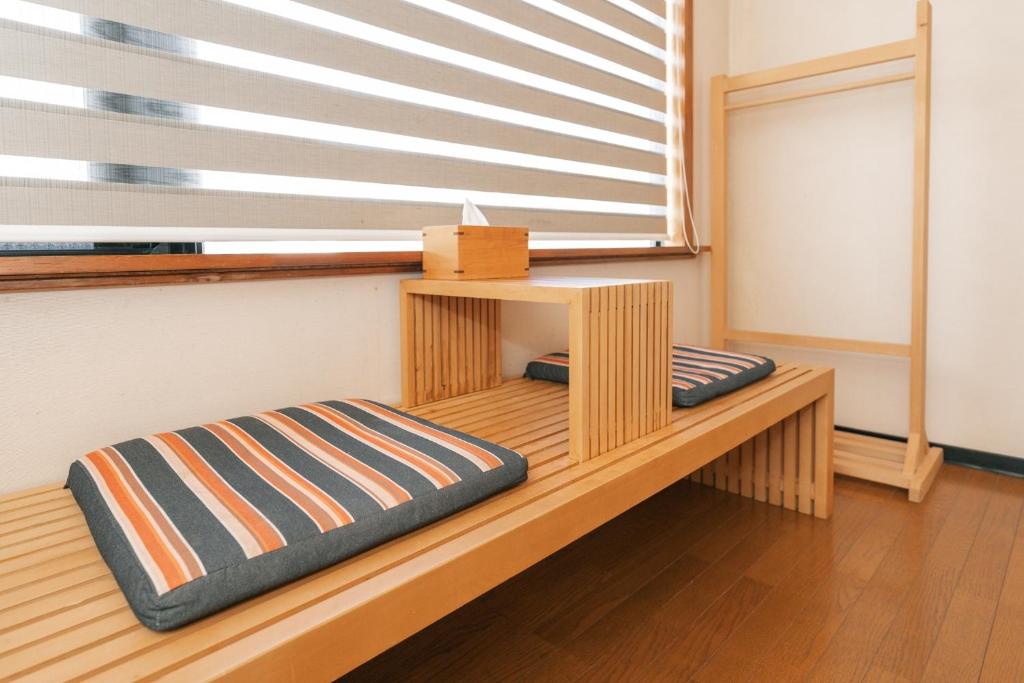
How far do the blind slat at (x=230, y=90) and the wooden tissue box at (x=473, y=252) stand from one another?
27 cm

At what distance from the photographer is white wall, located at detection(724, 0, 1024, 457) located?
2.00m

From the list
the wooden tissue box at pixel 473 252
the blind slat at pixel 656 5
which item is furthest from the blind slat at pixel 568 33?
the wooden tissue box at pixel 473 252

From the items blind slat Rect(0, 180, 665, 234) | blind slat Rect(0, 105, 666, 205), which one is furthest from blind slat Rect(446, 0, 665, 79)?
blind slat Rect(0, 180, 665, 234)

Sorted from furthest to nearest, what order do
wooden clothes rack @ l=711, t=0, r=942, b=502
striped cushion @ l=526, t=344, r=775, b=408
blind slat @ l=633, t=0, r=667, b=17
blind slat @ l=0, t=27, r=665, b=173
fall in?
blind slat @ l=633, t=0, r=667, b=17
wooden clothes rack @ l=711, t=0, r=942, b=502
striped cushion @ l=526, t=344, r=775, b=408
blind slat @ l=0, t=27, r=665, b=173

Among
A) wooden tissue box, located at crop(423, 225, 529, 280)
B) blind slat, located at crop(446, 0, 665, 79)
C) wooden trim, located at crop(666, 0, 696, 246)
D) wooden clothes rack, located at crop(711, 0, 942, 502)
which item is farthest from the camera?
wooden trim, located at crop(666, 0, 696, 246)

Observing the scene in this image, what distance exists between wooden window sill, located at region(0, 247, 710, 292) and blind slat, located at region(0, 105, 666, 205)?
0.15m

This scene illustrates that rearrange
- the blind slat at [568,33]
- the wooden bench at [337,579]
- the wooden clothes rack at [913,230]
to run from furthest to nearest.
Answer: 1. the wooden clothes rack at [913,230]
2. the blind slat at [568,33]
3. the wooden bench at [337,579]

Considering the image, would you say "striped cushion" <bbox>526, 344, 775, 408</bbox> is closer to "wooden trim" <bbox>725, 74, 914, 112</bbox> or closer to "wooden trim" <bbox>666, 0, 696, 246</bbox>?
"wooden trim" <bbox>666, 0, 696, 246</bbox>

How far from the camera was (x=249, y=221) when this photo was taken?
1217 mm

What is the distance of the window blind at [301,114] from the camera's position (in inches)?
39.4

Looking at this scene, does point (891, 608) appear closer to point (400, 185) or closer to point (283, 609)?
point (283, 609)

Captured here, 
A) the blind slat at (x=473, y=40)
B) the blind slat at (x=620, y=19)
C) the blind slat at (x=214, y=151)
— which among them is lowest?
the blind slat at (x=214, y=151)

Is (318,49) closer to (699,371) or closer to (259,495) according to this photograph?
(259,495)

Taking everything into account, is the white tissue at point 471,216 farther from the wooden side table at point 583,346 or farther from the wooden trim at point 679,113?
the wooden trim at point 679,113
